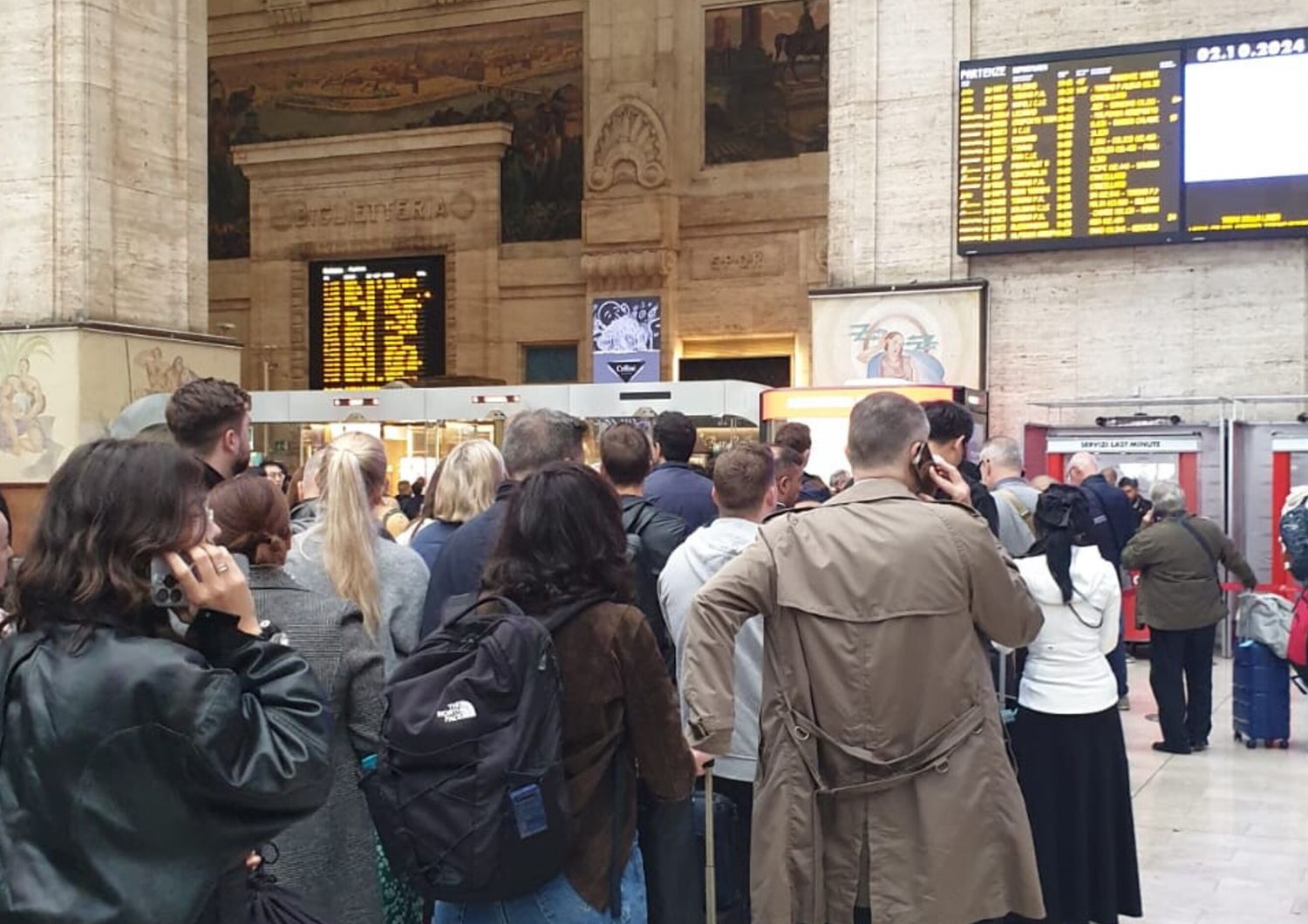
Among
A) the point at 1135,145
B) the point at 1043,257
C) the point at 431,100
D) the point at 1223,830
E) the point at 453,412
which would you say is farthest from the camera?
the point at 431,100

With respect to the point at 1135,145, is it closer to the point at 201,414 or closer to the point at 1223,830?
the point at 1223,830

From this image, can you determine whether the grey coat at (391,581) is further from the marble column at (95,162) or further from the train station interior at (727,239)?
the marble column at (95,162)

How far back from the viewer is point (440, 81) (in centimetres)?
2250

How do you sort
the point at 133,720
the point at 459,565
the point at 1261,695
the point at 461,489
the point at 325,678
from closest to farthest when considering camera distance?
the point at 133,720, the point at 325,678, the point at 459,565, the point at 461,489, the point at 1261,695

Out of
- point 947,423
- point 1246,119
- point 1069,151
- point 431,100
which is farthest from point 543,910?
point 431,100

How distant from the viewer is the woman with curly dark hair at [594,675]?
2.79 metres

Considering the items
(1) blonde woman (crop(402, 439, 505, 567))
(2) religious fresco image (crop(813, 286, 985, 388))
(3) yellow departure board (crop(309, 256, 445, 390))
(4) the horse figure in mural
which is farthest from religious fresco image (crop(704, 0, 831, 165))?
(1) blonde woman (crop(402, 439, 505, 567))

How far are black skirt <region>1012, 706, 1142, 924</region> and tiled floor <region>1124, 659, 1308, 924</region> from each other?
603mm

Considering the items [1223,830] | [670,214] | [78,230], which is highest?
[670,214]

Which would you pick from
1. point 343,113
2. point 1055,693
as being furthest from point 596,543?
point 343,113

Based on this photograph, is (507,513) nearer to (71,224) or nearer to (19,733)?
(19,733)

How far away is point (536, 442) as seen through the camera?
4.40m

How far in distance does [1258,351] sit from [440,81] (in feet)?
49.1

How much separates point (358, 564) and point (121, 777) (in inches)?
66.5
